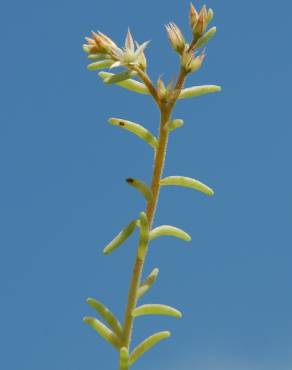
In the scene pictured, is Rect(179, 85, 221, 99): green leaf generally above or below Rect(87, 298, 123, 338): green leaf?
above

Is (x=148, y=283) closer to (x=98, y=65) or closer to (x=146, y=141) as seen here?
(x=146, y=141)

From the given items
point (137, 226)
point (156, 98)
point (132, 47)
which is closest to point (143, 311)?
point (137, 226)

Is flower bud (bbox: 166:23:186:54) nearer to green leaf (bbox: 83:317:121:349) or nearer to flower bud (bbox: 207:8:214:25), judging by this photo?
flower bud (bbox: 207:8:214:25)

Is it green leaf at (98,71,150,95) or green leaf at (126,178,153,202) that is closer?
green leaf at (126,178,153,202)

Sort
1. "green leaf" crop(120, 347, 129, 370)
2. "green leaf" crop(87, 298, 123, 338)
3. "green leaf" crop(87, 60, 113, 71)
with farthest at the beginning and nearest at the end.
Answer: "green leaf" crop(87, 60, 113, 71), "green leaf" crop(87, 298, 123, 338), "green leaf" crop(120, 347, 129, 370)

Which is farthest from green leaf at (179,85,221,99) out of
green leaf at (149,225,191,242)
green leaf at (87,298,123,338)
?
green leaf at (87,298,123,338)

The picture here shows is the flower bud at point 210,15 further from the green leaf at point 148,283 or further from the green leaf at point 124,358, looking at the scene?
the green leaf at point 124,358

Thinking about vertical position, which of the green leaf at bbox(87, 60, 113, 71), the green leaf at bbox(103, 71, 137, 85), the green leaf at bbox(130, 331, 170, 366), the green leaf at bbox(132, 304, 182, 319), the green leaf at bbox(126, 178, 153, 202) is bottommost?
the green leaf at bbox(130, 331, 170, 366)
